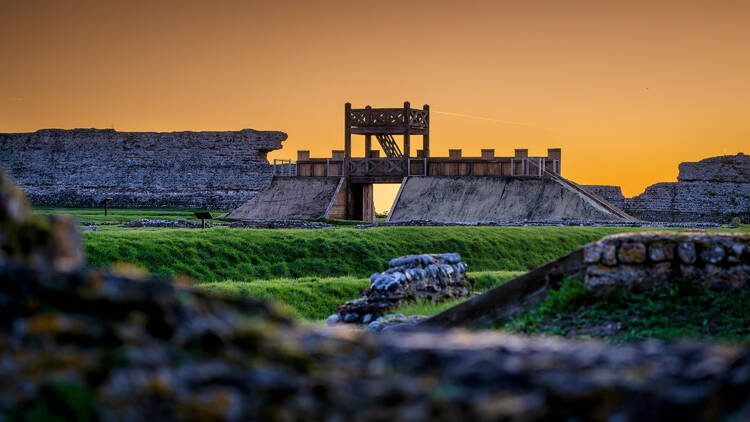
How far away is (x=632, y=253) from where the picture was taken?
10.5 m

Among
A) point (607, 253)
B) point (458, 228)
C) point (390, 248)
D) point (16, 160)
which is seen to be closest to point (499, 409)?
point (607, 253)

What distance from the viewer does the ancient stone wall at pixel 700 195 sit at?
2062 inches

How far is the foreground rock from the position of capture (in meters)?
14.5

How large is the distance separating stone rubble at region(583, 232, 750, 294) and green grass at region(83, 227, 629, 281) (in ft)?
40.9

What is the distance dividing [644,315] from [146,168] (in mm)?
60848

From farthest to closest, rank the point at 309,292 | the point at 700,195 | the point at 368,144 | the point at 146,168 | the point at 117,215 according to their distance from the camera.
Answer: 1. the point at 146,168
2. the point at 700,195
3. the point at 368,144
4. the point at 117,215
5. the point at 309,292

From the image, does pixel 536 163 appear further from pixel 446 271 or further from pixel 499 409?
pixel 499 409

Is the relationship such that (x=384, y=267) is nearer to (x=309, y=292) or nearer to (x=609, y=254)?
(x=309, y=292)

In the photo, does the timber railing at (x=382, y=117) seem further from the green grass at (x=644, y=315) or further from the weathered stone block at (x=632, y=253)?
the weathered stone block at (x=632, y=253)

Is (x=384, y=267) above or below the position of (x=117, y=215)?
below

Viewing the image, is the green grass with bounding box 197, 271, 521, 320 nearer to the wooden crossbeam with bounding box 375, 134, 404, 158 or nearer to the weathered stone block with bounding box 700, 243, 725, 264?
the weathered stone block with bounding box 700, 243, 725, 264

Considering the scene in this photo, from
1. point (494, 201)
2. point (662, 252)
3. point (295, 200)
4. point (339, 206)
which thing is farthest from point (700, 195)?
point (662, 252)

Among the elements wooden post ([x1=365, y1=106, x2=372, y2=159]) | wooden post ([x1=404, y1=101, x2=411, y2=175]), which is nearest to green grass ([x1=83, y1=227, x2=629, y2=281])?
wooden post ([x1=404, y1=101, x2=411, y2=175])

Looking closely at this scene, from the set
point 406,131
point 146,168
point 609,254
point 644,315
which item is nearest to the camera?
point 644,315
